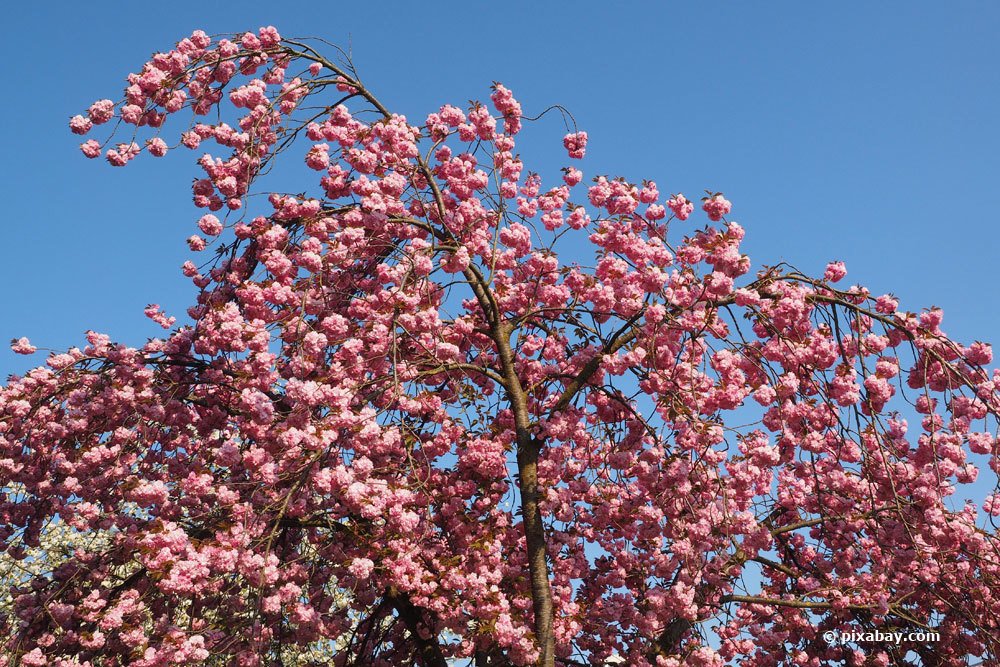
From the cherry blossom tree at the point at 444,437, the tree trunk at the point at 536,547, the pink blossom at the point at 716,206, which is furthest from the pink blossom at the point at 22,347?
the pink blossom at the point at 716,206

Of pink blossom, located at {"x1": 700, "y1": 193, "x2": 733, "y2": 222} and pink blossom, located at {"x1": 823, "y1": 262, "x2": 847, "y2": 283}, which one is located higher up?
pink blossom, located at {"x1": 700, "y1": 193, "x2": 733, "y2": 222}

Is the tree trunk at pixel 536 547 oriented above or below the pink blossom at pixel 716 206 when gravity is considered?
below

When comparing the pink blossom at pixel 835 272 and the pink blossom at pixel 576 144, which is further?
the pink blossom at pixel 576 144

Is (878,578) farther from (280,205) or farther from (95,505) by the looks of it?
(95,505)

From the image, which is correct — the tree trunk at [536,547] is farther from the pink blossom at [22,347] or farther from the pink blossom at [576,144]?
the pink blossom at [22,347]

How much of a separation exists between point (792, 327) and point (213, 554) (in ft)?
19.1

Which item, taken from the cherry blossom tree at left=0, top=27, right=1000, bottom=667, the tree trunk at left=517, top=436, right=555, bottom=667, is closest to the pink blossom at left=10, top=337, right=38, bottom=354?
the cherry blossom tree at left=0, top=27, right=1000, bottom=667

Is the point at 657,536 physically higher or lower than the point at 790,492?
lower

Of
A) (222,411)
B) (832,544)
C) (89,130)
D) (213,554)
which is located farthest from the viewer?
(832,544)

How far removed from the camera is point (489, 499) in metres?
9.18

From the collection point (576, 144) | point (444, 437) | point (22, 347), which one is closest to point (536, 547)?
point (444, 437)

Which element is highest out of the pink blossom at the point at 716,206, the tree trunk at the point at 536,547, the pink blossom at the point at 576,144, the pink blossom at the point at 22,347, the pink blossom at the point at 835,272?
the pink blossom at the point at 576,144

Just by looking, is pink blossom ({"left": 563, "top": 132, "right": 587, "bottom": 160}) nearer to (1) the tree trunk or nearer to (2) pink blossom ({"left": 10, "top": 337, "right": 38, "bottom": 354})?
(1) the tree trunk

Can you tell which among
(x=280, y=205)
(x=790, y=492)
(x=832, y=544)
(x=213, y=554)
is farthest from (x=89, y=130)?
(x=832, y=544)
